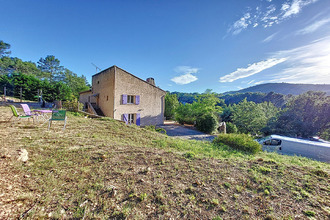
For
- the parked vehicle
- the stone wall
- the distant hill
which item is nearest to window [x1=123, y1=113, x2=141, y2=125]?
the stone wall

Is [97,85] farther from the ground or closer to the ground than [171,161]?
farther from the ground

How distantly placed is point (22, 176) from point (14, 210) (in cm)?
94

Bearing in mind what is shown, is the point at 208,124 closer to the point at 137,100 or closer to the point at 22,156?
the point at 137,100

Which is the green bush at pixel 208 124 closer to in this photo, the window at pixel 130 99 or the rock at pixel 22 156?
the window at pixel 130 99

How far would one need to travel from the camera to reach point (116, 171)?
2703mm

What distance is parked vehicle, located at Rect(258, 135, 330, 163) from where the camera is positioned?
730 centimetres

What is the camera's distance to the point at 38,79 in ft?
88.4

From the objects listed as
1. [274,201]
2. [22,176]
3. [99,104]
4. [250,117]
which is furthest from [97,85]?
[250,117]

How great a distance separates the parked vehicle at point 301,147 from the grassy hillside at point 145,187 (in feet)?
21.7

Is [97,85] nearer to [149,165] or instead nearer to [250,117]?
[149,165]

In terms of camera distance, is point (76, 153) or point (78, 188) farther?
point (76, 153)

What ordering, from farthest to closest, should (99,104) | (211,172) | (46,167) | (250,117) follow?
(250,117) < (99,104) < (211,172) < (46,167)

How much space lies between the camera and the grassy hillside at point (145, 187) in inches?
70.4

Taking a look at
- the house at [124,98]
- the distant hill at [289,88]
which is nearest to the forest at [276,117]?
the house at [124,98]
